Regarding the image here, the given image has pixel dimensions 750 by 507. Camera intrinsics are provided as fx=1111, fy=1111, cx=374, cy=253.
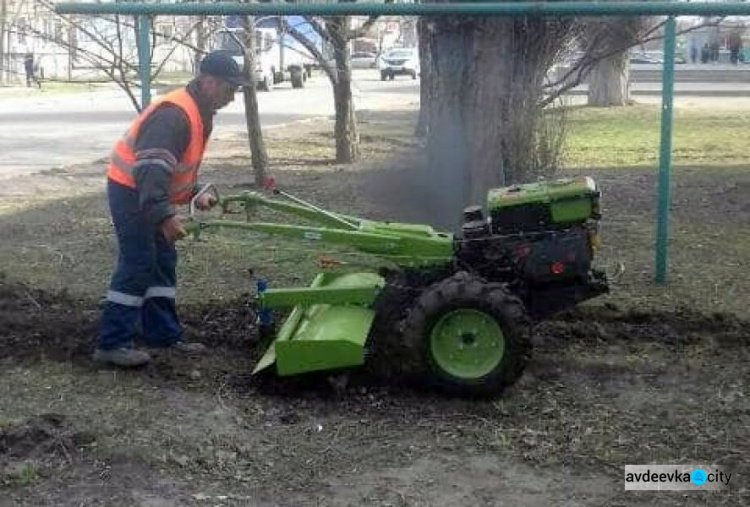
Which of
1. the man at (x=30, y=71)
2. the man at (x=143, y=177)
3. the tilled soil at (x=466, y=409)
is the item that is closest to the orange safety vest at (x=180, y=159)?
the man at (x=143, y=177)

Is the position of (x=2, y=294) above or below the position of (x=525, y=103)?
below

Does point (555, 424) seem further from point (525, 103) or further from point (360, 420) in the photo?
point (525, 103)

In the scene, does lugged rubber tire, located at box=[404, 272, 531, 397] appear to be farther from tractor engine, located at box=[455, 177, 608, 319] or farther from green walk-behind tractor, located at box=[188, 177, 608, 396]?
tractor engine, located at box=[455, 177, 608, 319]

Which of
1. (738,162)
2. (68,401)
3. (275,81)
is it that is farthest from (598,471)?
(275,81)

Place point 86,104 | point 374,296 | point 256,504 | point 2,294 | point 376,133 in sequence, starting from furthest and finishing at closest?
point 86,104 < point 376,133 < point 2,294 < point 374,296 < point 256,504

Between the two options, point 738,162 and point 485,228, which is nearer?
point 485,228

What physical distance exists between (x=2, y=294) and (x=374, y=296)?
10.4 feet

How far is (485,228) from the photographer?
236 inches

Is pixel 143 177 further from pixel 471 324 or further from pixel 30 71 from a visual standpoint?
pixel 30 71

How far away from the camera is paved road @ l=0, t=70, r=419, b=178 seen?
18875 millimetres

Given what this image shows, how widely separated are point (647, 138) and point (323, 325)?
625 inches

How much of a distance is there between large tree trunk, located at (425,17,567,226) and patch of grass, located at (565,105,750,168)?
138 inches

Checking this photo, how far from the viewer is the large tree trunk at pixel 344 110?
15.4 meters

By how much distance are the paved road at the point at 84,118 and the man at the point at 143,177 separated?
34.6ft
